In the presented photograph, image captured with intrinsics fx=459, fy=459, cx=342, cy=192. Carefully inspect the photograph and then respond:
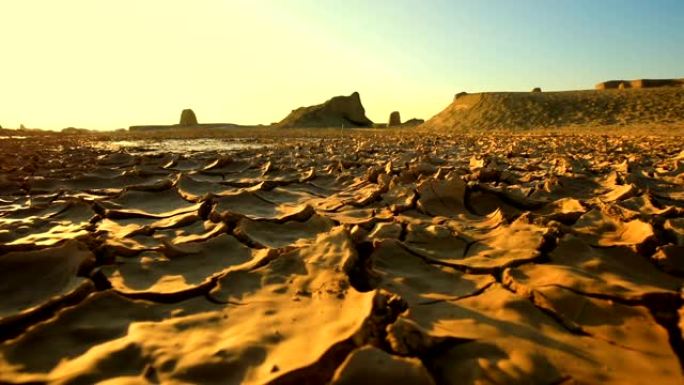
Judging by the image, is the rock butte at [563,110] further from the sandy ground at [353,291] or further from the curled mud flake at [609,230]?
the sandy ground at [353,291]

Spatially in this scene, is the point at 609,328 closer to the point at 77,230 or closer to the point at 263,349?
the point at 263,349

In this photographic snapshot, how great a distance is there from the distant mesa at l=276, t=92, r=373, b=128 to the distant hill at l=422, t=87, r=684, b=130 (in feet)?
27.2

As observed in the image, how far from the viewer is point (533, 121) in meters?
16.4

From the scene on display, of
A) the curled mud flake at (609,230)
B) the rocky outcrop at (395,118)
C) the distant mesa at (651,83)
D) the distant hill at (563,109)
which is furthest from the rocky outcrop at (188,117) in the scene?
the curled mud flake at (609,230)

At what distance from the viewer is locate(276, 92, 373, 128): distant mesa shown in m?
26.8

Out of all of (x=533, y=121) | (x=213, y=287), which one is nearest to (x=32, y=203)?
(x=213, y=287)

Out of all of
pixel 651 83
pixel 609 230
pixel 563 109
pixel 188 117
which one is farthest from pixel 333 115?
pixel 609 230

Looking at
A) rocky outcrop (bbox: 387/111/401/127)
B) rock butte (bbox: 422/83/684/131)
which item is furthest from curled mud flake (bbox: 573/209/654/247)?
rocky outcrop (bbox: 387/111/401/127)

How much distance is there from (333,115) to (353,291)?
27596 millimetres

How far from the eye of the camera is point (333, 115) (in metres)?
28.5

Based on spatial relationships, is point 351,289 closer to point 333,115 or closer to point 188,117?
point 333,115

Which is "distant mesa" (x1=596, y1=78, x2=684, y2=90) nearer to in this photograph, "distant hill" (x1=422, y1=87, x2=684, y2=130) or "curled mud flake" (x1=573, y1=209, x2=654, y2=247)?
"distant hill" (x1=422, y1=87, x2=684, y2=130)

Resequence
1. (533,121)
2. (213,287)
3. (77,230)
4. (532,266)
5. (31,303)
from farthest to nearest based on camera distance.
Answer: (533,121) < (77,230) < (532,266) < (213,287) < (31,303)

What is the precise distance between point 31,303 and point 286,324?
0.81m
